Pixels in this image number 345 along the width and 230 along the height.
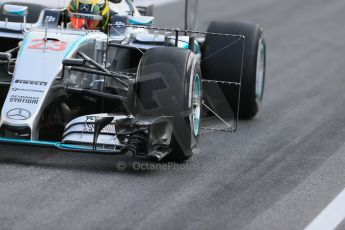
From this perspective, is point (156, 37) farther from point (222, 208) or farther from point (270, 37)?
point (270, 37)

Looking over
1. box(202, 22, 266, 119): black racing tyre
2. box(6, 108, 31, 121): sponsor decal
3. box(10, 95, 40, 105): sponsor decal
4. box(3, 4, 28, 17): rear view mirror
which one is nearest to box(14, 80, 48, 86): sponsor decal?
box(10, 95, 40, 105): sponsor decal

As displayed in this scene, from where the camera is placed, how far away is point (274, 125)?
11.2 m

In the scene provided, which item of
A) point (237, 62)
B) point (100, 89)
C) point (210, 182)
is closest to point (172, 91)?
point (210, 182)

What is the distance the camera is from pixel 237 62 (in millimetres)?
10828

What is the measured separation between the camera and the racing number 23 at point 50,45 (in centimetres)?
908

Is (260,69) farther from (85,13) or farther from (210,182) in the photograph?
(210,182)

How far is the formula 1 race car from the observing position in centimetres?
836

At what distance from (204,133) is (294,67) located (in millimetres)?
5124

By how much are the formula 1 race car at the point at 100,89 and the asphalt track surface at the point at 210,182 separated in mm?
257

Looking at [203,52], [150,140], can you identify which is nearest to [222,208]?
[150,140]

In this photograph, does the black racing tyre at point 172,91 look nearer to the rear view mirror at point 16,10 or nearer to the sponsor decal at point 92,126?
the sponsor decal at point 92,126

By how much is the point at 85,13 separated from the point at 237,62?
1.76m

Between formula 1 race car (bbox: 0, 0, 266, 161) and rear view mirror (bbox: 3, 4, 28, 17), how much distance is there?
0.01 meters

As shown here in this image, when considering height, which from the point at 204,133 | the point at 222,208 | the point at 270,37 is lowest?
the point at 270,37
